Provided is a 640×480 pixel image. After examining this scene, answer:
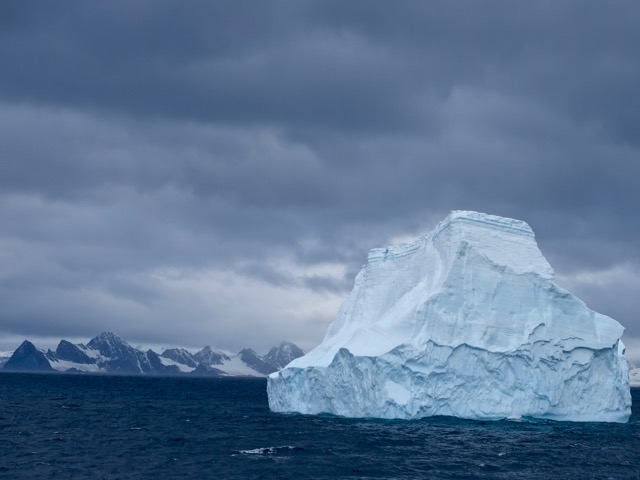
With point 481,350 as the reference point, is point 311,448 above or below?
below

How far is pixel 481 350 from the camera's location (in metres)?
44.4

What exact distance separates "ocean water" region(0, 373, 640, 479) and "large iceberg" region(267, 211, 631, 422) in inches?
49.7

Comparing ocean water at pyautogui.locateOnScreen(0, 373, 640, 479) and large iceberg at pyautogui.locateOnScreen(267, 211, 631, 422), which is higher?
large iceberg at pyautogui.locateOnScreen(267, 211, 631, 422)

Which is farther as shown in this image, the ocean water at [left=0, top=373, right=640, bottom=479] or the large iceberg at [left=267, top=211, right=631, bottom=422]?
the large iceberg at [left=267, top=211, right=631, bottom=422]

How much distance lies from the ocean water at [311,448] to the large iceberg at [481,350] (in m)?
1.26

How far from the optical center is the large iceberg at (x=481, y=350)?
4434 cm

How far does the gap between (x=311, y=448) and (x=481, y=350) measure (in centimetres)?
1362

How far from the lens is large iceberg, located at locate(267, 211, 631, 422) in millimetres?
44344

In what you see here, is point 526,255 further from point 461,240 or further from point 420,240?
point 420,240

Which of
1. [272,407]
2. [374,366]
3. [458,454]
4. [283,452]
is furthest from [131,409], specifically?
[458,454]

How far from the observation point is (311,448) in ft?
116

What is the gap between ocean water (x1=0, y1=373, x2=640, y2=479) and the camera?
Result: 3038 cm

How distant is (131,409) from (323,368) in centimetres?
2200

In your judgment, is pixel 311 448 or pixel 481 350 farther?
pixel 481 350
